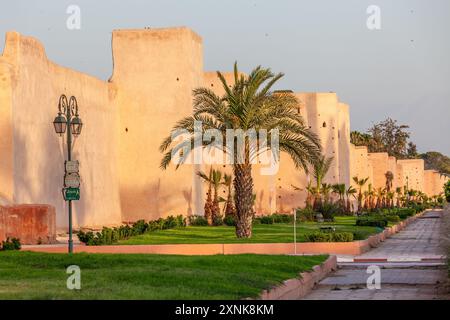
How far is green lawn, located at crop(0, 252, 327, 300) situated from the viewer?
11188mm

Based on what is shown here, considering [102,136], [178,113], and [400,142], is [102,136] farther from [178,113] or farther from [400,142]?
[400,142]

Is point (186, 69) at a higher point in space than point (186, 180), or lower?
higher

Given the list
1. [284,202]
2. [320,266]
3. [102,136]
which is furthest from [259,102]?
[284,202]

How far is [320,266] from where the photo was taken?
1739 centimetres

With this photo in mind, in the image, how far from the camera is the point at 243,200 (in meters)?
28.1

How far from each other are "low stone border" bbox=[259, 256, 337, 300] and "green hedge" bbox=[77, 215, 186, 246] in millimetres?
8809

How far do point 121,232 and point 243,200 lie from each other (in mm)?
3522

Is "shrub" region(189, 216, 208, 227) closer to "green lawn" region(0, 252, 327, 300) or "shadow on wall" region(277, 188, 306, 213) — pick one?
"green lawn" region(0, 252, 327, 300)

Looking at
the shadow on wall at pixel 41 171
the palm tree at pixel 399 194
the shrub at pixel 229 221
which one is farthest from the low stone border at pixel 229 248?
the palm tree at pixel 399 194

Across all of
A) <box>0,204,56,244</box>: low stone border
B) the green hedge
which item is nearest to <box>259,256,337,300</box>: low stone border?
the green hedge

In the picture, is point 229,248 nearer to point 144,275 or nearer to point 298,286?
point 298,286
